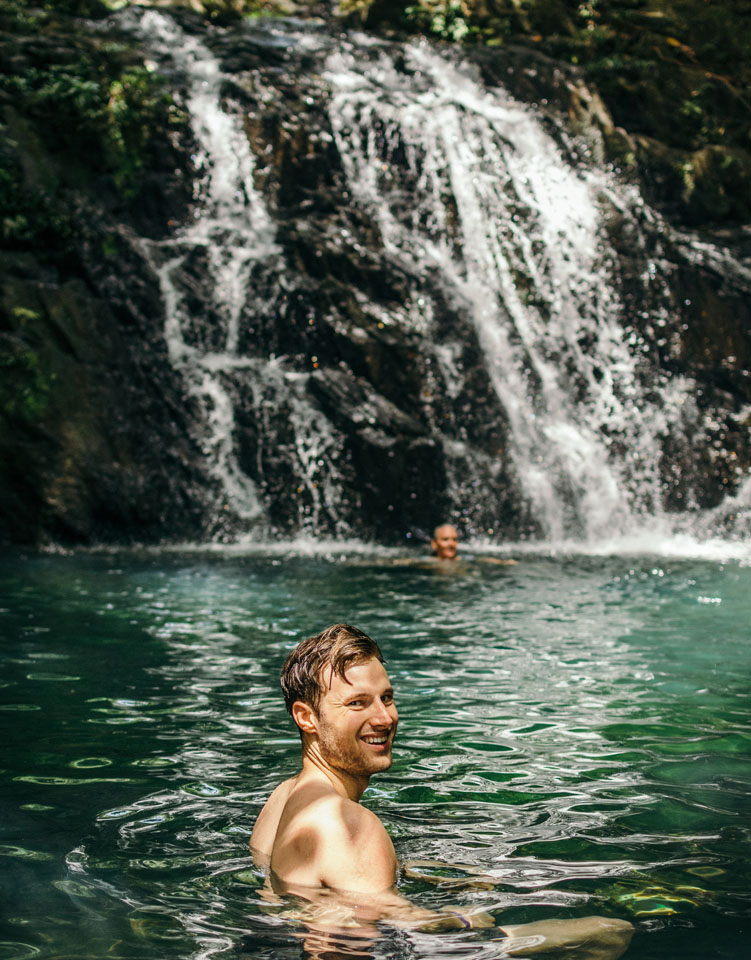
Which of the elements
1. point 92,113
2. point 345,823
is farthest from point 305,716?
point 92,113

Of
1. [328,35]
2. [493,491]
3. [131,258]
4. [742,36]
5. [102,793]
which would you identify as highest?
[742,36]

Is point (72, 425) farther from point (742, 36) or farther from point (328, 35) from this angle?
point (742, 36)

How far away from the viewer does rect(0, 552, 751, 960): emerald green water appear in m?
3.38

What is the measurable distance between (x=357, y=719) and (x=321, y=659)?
0.23 metres

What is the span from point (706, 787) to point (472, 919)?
6.70ft

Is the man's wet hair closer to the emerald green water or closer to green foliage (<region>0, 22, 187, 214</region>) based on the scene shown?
the emerald green water

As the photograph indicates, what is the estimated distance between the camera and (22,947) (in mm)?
3109

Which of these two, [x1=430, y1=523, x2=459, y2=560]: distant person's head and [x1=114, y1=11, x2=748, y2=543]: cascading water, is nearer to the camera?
A: [x1=430, y1=523, x2=459, y2=560]: distant person's head

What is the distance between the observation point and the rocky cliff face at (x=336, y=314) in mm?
18141

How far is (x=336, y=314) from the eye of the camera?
1953 centimetres

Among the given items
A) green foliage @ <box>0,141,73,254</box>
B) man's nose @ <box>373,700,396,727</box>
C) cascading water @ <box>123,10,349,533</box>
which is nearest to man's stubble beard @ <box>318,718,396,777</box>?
man's nose @ <box>373,700,396,727</box>

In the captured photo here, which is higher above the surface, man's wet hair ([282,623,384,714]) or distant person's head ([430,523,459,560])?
man's wet hair ([282,623,384,714])

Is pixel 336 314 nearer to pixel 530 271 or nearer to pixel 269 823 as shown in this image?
pixel 530 271

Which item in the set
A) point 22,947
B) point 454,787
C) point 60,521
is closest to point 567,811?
point 454,787
